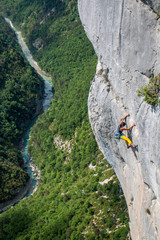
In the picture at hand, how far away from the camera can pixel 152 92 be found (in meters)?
12.5

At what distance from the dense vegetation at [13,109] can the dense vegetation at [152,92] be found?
3233 cm

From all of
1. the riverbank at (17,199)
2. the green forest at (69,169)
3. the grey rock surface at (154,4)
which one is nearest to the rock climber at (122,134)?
the grey rock surface at (154,4)

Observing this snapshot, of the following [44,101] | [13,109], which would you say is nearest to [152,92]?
[13,109]

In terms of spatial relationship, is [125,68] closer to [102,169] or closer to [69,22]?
[102,169]

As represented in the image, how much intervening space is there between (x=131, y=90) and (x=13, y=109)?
1745 inches

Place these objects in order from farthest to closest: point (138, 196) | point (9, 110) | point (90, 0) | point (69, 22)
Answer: point (69, 22) → point (9, 110) → point (90, 0) → point (138, 196)

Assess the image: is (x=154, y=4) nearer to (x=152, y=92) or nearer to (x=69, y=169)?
(x=152, y=92)

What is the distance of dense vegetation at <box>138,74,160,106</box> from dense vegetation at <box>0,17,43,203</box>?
32327mm

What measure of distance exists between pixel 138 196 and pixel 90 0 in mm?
11025

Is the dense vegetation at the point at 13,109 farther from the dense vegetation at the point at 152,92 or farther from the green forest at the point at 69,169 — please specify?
the dense vegetation at the point at 152,92

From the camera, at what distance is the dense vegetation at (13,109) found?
42.8 metres

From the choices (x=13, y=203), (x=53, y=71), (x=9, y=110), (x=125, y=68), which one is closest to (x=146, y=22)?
(x=125, y=68)

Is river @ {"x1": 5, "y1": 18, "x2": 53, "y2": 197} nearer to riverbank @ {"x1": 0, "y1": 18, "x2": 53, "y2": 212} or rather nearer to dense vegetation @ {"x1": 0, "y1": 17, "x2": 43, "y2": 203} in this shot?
riverbank @ {"x1": 0, "y1": 18, "x2": 53, "y2": 212}

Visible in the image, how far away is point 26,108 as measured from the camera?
A: 57.9 m
